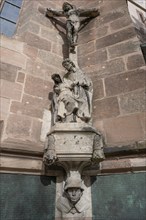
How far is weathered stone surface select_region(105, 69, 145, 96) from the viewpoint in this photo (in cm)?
285

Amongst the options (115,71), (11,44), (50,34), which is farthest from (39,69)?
(115,71)

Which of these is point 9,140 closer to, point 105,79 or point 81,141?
point 81,141

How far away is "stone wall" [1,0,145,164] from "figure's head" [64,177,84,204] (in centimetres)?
61

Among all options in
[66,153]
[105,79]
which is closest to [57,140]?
[66,153]

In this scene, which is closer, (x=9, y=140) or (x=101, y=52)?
(x=9, y=140)

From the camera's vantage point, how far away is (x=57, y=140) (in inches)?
93.7

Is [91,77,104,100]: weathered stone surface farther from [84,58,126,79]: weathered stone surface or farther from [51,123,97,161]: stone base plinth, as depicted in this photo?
[51,123,97,161]: stone base plinth

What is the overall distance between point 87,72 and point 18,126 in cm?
148

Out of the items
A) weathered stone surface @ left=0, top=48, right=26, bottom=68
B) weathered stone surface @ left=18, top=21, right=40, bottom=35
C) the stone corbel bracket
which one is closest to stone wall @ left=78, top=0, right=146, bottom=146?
the stone corbel bracket

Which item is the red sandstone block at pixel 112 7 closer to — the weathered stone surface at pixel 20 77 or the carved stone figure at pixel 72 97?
the carved stone figure at pixel 72 97

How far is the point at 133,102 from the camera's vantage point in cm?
277

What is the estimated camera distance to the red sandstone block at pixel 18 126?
2607 millimetres

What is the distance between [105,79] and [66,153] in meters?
1.42

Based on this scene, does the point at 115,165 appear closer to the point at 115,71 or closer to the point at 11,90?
the point at 115,71
